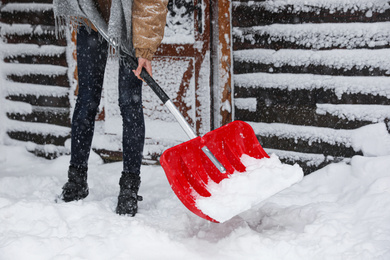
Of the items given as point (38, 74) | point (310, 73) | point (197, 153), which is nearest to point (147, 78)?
point (197, 153)

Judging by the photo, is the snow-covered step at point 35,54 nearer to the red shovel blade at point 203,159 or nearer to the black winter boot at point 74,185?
the black winter boot at point 74,185

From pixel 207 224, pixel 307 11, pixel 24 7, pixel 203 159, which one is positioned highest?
pixel 307 11

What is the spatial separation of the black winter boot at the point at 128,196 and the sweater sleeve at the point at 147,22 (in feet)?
2.22

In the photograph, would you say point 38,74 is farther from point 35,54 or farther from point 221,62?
point 221,62

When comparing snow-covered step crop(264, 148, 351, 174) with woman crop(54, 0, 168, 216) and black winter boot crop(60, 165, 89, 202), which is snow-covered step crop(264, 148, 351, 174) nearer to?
woman crop(54, 0, 168, 216)

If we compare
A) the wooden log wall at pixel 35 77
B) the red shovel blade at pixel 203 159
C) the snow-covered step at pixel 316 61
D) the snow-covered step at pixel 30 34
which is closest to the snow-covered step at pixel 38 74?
the wooden log wall at pixel 35 77

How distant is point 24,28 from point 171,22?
52.8 inches

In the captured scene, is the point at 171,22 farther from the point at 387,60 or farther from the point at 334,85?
the point at 387,60

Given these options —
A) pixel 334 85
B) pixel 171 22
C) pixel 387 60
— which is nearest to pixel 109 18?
pixel 171 22

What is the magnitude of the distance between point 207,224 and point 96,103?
89 cm

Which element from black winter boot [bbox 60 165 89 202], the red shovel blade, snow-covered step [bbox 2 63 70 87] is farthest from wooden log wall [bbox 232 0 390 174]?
snow-covered step [bbox 2 63 70 87]

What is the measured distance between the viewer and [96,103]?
2.51 metres

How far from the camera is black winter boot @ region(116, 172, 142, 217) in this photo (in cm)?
238

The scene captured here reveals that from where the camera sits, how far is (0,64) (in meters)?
3.88
